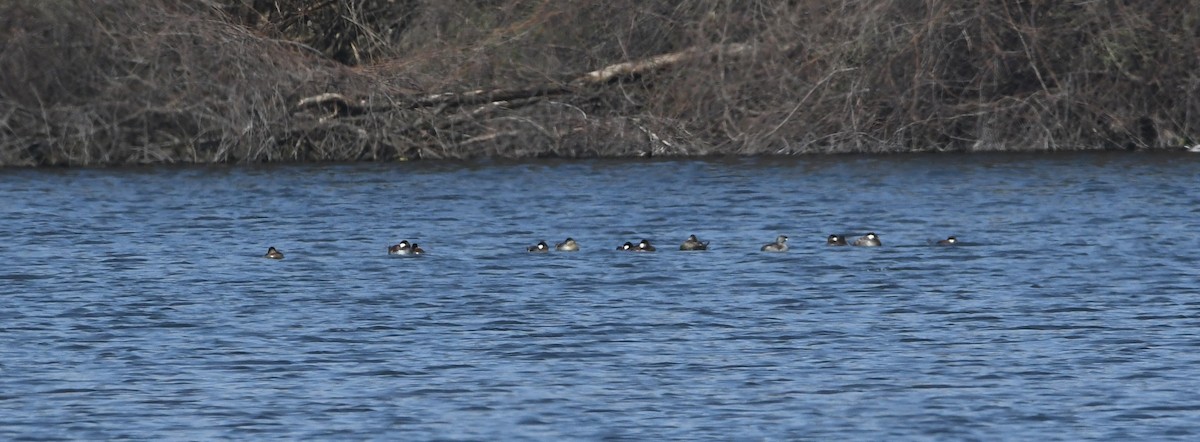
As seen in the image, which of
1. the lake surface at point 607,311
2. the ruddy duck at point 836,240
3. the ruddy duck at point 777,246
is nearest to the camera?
the lake surface at point 607,311

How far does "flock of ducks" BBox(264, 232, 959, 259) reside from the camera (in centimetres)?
1952

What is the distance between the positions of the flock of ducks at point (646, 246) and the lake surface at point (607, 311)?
13 centimetres

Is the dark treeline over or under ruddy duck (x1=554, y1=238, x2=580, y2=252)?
over

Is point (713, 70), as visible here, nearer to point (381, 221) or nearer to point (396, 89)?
point (396, 89)

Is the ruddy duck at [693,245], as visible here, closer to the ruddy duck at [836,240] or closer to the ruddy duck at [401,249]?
the ruddy duck at [836,240]


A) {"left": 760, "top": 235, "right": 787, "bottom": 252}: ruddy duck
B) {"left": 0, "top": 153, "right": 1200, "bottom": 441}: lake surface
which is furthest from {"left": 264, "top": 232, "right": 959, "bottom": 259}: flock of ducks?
{"left": 0, "top": 153, "right": 1200, "bottom": 441}: lake surface

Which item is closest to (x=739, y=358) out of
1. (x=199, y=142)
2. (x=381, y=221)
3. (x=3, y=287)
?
(x=3, y=287)

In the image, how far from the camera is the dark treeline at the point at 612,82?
30.2 meters

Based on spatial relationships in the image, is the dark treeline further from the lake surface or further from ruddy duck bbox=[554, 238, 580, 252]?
ruddy duck bbox=[554, 238, 580, 252]

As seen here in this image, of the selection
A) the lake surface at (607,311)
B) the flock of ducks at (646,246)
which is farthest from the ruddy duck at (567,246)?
the lake surface at (607,311)

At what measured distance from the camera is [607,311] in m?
15.3

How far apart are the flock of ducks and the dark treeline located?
405 inches

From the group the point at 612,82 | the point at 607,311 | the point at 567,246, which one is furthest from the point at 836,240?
the point at 612,82

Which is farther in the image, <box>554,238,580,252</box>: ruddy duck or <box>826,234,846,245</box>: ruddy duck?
<box>826,234,846,245</box>: ruddy duck
